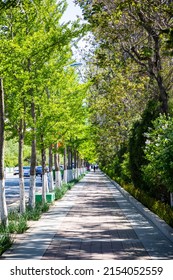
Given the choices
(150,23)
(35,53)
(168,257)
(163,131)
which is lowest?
(168,257)

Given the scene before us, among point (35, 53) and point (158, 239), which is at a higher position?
point (35, 53)

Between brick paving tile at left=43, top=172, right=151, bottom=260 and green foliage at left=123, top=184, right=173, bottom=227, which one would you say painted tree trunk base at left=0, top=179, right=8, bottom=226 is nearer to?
brick paving tile at left=43, top=172, right=151, bottom=260

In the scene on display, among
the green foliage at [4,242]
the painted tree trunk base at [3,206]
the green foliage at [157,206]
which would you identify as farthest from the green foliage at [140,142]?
the green foliage at [4,242]

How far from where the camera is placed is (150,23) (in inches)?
654

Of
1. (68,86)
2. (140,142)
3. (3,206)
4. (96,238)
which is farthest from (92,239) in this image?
(68,86)

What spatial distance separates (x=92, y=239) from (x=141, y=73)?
13.0 meters

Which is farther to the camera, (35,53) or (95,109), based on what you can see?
(95,109)

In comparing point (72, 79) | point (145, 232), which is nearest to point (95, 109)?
point (72, 79)

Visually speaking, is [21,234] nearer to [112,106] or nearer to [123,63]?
[123,63]

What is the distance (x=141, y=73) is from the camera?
23.6m

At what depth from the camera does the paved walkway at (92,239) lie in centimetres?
1024

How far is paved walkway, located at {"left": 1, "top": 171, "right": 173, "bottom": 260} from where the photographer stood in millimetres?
10242

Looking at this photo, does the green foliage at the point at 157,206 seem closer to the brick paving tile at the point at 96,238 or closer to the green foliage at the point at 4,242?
the brick paving tile at the point at 96,238
